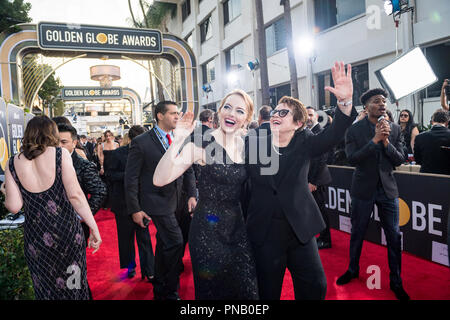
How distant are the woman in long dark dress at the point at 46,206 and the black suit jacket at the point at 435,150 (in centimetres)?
430

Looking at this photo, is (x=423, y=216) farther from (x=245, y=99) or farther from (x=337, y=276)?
(x=245, y=99)

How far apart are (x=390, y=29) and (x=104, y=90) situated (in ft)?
71.5

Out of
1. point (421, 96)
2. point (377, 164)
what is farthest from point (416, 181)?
Result: point (421, 96)

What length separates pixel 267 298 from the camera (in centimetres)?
237

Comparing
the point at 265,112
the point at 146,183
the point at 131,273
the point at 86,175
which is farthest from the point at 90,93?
the point at 86,175

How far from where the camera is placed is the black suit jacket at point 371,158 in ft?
11.7

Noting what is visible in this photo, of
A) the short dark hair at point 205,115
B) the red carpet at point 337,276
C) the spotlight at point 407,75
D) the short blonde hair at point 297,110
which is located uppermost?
the spotlight at point 407,75

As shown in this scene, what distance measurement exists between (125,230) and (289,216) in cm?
296

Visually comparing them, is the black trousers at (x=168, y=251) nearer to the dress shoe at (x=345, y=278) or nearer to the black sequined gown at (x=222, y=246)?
the black sequined gown at (x=222, y=246)

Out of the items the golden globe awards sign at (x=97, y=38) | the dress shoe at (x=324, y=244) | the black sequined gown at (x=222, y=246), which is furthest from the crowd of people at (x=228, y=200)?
the golden globe awards sign at (x=97, y=38)

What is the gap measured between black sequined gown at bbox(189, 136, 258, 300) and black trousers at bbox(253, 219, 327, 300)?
0.10m

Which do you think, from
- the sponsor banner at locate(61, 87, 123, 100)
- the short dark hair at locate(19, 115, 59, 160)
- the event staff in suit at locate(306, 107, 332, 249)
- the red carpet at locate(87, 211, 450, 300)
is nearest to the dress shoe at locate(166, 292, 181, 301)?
the red carpet at locate(87, 211, 450, 300)

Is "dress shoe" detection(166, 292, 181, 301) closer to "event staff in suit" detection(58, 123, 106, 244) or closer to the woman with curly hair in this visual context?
"event staff in suit" detection(58, 123, 106, 244)

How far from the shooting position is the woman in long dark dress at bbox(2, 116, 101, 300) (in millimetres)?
2465
